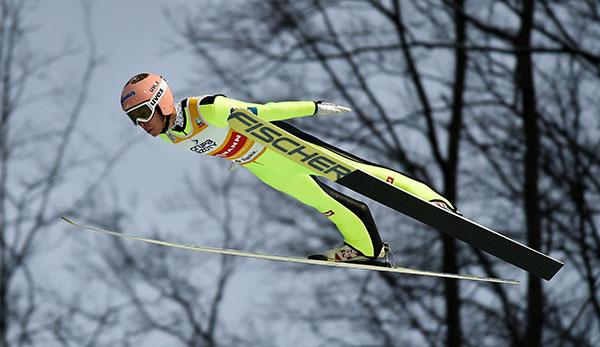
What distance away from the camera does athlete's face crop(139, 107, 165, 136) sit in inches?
212

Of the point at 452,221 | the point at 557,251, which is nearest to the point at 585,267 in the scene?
the point at 557,251

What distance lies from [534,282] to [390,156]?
3.79m

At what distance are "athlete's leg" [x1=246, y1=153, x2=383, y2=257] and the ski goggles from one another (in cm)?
80

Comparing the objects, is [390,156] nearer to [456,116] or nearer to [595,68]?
[456,116]

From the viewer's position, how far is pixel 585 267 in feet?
51.9

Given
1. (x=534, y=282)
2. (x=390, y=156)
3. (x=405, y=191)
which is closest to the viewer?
(x=405, y=191)

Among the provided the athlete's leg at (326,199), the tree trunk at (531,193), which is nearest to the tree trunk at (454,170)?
the tree trunk at (531,193)

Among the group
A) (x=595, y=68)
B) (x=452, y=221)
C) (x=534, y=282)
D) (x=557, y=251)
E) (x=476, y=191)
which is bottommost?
(x=452, y=221)

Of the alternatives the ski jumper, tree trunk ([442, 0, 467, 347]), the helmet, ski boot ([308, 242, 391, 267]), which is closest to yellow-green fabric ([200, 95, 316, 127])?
the ski jumper

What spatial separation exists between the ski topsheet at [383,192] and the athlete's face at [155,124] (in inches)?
17.1

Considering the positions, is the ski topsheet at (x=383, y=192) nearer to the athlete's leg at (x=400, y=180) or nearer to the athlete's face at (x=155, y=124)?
the athlete's leg at (x=400, y=180)

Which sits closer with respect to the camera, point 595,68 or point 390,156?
point 595,68

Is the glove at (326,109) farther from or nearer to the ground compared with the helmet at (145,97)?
farther from the ground

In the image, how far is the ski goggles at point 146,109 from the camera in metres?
5.32
